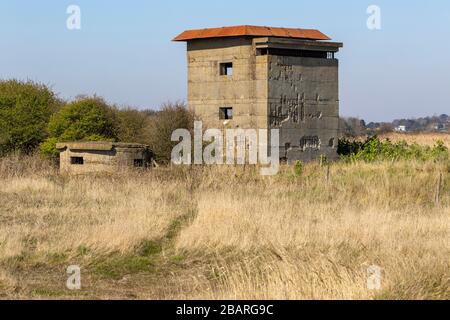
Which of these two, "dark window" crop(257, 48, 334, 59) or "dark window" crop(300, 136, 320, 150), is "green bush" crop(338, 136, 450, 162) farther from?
"dark window" crop(257, 48, 334, 59)

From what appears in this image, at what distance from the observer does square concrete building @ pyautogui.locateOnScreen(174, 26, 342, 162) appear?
29.3 m

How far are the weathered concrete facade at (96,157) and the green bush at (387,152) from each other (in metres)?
10.0

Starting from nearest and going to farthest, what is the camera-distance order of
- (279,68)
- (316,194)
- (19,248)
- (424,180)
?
(19,248) → (316,194) → (424,180) → (279,68)

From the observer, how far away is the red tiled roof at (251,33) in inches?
1160

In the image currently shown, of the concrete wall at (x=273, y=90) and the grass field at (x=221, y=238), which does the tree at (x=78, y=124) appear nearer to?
the concrete wall at (x=273, y=90)

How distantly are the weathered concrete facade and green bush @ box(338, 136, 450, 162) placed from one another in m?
10.0

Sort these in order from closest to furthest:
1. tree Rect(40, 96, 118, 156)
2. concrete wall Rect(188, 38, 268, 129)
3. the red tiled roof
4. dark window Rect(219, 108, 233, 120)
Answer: tree Rect(40, 96, 118, 156), concrete wall Rect(188, 38, 268, 129), the red tiled roof, dark window Rect(219, 108, 233, 120)

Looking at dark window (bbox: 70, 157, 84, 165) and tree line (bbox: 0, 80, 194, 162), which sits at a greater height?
tree line (bbox: 0, 80, 194, 162)

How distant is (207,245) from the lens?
13289mm

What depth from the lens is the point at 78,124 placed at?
27.3 meters

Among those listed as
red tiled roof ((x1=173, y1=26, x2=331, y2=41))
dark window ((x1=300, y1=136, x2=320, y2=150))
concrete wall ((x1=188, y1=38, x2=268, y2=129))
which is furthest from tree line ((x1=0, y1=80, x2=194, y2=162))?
dark window ((x1=300, y1=136, x2=320, y2=150))
